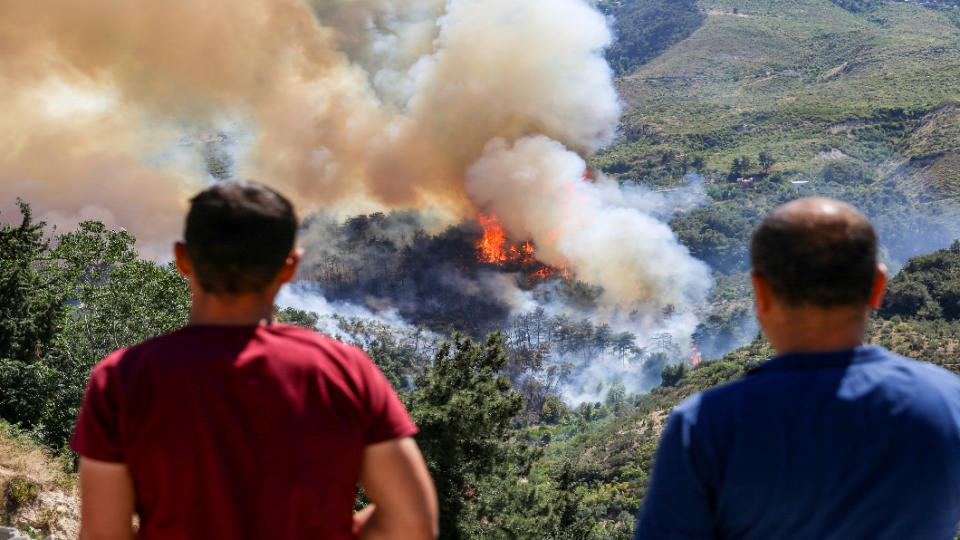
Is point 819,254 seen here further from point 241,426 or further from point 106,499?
point 106,499

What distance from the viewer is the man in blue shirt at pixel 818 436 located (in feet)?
5.99

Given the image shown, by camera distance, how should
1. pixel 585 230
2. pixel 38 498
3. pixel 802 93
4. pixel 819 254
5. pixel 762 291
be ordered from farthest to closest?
pixel 802 93, pixel 585 230, pixel 38 498, pixel 762 291, pixel 819 254

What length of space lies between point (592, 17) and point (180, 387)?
55.0 metres

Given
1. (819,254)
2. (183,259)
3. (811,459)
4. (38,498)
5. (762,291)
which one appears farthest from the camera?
(38,498)

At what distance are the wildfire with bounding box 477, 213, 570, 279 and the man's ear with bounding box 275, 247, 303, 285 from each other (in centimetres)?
5752

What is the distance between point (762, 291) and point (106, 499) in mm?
1883

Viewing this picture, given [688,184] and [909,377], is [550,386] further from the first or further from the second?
[909,377]

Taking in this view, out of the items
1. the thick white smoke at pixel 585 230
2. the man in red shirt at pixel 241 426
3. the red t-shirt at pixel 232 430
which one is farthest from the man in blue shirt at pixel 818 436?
the thick white smoke at pixel 585 230

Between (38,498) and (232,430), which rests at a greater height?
(232,430)

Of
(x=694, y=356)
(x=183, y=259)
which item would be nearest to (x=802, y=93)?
(x=694, y=356)

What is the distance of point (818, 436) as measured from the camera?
182 cm

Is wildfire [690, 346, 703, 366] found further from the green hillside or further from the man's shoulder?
the man's shoulder

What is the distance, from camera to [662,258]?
68.7m

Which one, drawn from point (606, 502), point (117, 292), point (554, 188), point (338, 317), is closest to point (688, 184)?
point (554, 188)
